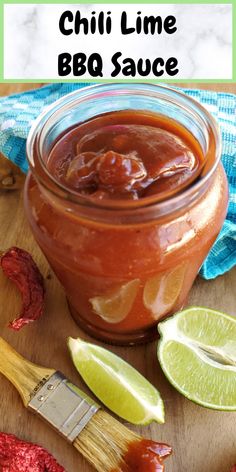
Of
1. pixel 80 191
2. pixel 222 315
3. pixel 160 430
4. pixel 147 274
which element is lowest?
pixel 160 430

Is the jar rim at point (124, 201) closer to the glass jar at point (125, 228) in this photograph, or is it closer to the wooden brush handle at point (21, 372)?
the glass jar at point (125, 228)

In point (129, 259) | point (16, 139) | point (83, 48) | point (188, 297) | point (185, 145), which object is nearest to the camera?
point (129, 259)

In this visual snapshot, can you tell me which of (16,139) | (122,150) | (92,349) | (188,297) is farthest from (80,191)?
(16,139)

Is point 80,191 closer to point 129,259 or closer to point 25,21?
point 129,259

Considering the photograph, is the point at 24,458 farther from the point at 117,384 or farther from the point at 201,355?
the point at 201,355

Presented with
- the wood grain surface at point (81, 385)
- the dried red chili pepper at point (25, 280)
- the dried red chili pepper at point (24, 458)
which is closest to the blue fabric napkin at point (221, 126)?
the wood grain surface at point (81, 385)

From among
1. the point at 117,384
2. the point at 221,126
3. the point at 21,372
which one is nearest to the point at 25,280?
the point at 21,372
